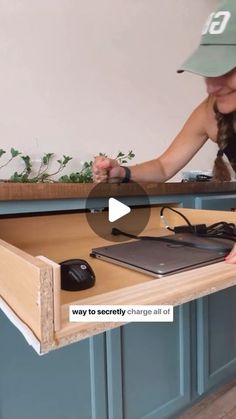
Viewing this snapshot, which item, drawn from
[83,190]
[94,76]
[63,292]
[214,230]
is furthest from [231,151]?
[94,76]

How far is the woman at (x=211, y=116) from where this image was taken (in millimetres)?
623

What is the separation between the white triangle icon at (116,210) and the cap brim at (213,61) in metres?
0.36

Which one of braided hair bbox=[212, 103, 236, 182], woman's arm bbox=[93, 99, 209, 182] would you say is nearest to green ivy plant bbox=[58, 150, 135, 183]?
woman's arm bbox=[93, 99, 209, 182]

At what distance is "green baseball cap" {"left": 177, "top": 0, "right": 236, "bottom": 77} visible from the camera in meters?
0.61

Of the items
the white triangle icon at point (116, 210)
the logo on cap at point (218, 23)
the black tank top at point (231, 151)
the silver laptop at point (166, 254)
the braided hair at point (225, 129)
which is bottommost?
the silver laptop at point (166, 254)

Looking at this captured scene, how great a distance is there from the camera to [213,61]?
2.06 feet

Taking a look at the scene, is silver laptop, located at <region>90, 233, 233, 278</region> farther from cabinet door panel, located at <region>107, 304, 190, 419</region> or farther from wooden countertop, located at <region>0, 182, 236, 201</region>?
cabinet door panel, located at <region>107, 304, 190, 419</region>

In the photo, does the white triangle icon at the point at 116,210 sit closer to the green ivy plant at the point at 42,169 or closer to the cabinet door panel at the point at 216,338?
the cabinet door panel at the point at 216,338

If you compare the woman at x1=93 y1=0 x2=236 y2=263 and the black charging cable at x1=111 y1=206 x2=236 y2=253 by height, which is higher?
the woman at x1=93 y1=0 x2=236 y2=263

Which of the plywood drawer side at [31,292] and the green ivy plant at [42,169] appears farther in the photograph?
the green ivy plant at [42,169]
